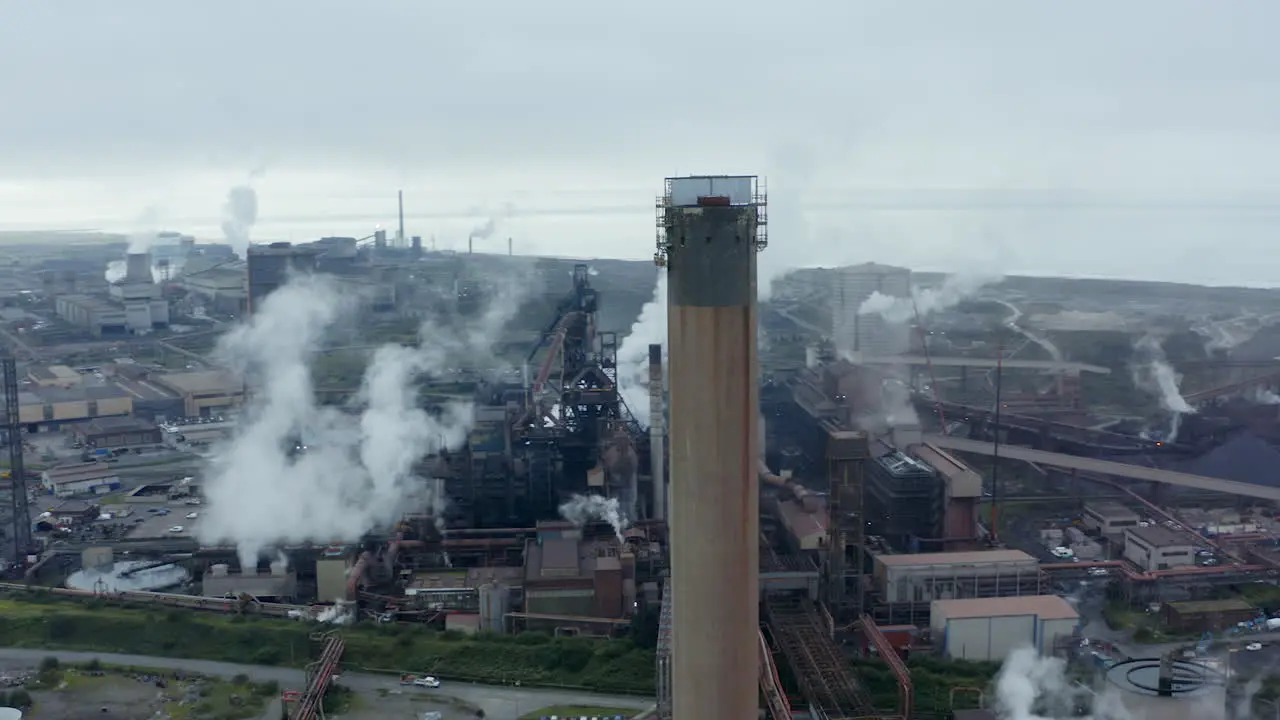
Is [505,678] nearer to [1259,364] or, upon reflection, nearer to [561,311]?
[561,311]

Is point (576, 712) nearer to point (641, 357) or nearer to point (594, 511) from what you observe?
point (594, 511)

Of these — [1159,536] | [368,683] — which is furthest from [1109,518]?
[368,683]

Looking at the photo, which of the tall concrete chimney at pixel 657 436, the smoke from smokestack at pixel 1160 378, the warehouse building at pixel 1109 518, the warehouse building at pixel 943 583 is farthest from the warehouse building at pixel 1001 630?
the smoke from smokestack at pixel 1160 378

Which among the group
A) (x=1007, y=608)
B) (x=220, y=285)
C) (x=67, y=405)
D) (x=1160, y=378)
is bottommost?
(x=1007, y=608)

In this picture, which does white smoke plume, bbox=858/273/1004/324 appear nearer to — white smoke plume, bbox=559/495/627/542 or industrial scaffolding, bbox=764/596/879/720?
white smoke plume, bbox=559/495/627/542

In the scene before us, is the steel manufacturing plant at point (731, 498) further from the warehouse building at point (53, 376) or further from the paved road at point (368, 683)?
the paved road at point (368, 683)
